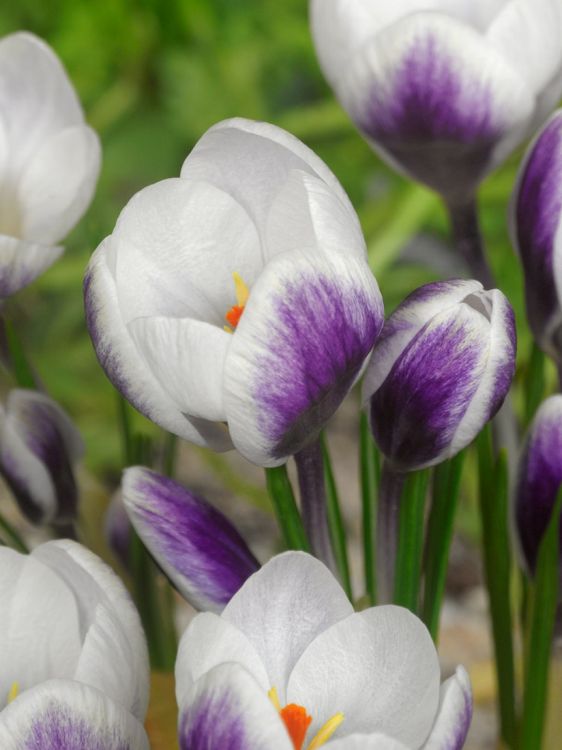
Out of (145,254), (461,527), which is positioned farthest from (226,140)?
(461,527)

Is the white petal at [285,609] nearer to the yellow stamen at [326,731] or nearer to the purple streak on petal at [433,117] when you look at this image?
the yellow stamen at [326,731]

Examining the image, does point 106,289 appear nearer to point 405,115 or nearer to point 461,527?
point 405,115

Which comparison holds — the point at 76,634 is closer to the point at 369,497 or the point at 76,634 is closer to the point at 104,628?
the point at 104,628

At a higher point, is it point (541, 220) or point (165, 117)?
point (541, 220)

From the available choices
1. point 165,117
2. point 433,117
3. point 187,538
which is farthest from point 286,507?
point 165,117

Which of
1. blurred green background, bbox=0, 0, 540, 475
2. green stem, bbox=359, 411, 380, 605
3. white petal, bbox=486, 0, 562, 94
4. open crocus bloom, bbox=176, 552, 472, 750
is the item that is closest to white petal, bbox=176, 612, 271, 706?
open crocus bloom, bbox=176, 552, 472, 750

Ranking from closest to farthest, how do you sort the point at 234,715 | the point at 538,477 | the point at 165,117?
1. the point at 234,715
2. the point at 538,477
3. the point at 165,117

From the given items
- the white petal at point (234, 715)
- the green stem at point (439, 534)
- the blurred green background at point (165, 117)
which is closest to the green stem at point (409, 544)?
the green stem at point (439, 534)
